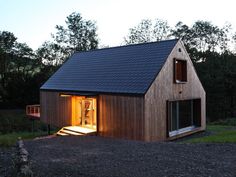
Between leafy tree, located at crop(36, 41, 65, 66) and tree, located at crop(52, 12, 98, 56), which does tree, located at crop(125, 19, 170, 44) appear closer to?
tree, located at crop(52, 12, 98, 56)

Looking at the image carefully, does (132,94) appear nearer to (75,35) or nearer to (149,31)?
Result: (149,31)

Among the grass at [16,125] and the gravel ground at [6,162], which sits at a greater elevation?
the gravel ground at [6,162]

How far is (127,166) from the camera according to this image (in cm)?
687

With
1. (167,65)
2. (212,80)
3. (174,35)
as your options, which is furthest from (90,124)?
(174,35)

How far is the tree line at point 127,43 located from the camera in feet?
107

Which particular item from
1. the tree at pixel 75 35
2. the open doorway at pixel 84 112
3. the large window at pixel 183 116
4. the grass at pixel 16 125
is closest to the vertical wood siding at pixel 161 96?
the large window at pixel 183 116

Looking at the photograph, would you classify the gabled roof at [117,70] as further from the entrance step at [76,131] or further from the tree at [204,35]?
the tree at [204,35]

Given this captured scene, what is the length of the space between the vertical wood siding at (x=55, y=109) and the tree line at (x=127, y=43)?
59.6ft

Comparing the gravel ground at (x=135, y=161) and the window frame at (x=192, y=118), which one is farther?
the window frame at (x=192, y=118)

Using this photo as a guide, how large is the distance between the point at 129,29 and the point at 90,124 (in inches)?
958

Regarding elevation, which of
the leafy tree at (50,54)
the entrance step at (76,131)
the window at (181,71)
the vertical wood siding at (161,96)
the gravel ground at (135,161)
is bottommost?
the entrance step at (76,131)

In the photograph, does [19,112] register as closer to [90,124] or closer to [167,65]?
[90,124]

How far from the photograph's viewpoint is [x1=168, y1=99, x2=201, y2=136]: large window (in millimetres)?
15728

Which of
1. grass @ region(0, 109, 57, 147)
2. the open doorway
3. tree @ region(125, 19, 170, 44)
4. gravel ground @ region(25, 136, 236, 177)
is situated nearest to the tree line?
tree @ region(125, 19, 170, 44)
